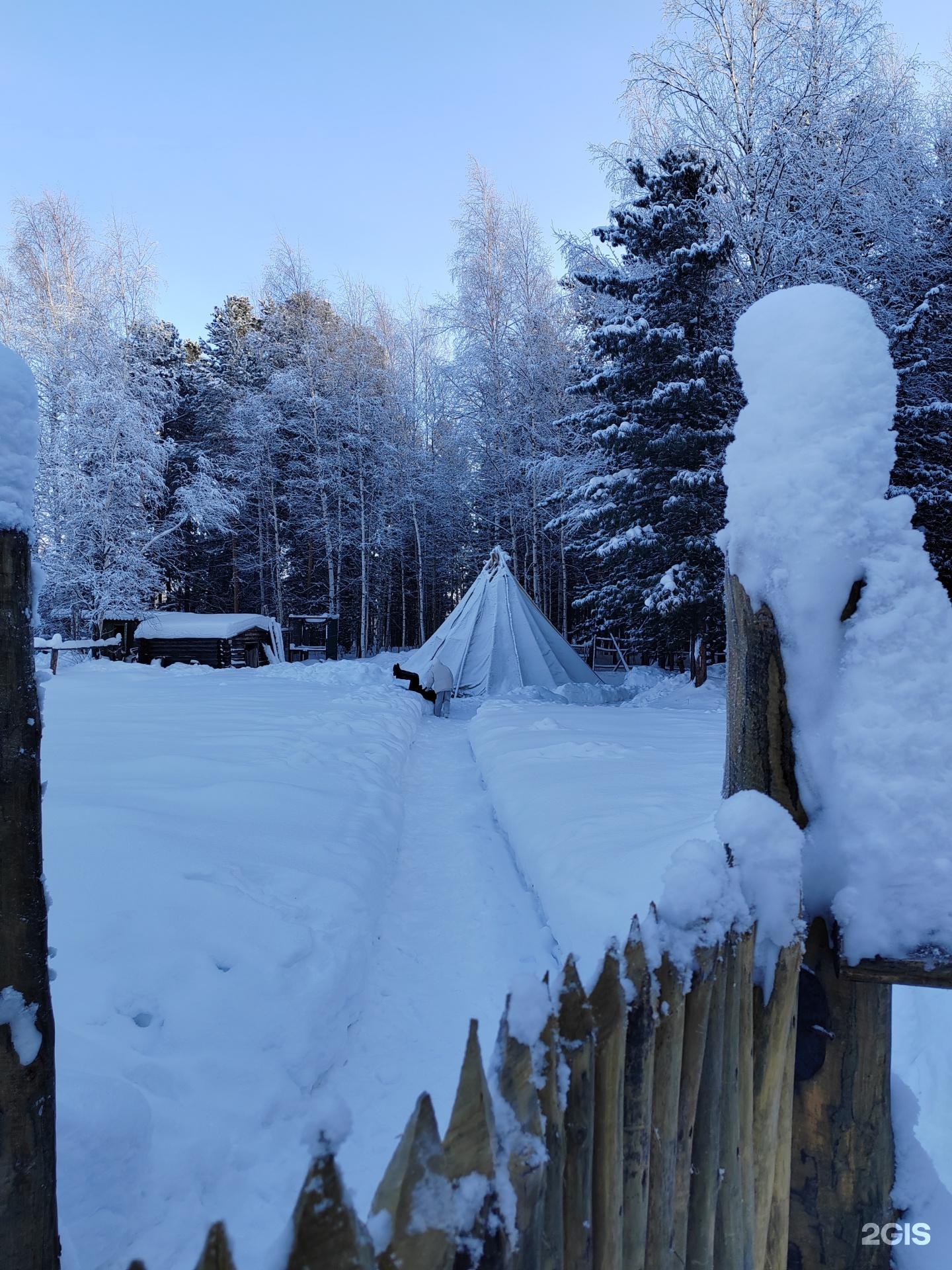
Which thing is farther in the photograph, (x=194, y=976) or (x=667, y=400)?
(x=667, y=400)

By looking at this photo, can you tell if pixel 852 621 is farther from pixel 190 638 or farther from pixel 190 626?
pixel 190 638

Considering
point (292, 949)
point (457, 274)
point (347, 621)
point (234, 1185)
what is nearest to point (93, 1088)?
point (234, 1185)

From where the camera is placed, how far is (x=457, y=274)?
16625mm

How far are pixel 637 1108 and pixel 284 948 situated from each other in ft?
5.66

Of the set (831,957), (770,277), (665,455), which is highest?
(770,277)

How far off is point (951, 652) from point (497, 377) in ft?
53.1

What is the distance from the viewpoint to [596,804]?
3633 mm

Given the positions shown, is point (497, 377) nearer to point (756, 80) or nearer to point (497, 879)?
point (756, 80)

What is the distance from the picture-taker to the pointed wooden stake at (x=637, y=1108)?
0.92m

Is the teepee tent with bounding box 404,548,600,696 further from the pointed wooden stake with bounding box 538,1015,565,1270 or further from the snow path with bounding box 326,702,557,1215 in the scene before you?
the pointed wooden stake with bounding box 538,1015,565,1270

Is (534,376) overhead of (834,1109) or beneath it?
overhead

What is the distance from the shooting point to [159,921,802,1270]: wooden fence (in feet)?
2.07

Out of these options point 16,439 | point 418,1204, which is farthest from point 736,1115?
point 16,439

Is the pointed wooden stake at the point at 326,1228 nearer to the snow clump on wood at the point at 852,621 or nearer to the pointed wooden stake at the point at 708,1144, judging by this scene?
the pointed wooden stake at the point at 708,1144
